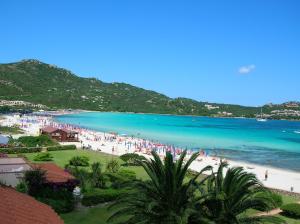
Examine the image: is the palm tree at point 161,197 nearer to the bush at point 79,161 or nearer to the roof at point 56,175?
the roof at point 56,175

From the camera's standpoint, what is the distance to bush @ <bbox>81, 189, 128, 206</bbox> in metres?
22.4

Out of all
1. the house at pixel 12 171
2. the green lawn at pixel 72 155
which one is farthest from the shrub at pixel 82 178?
the green lawn at pixel 72 155

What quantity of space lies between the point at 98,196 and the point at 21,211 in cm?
1329

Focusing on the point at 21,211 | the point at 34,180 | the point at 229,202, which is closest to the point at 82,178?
the point at 34,180

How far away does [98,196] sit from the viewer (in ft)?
74.7

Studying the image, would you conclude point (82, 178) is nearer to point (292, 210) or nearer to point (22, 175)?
point (22, 175)

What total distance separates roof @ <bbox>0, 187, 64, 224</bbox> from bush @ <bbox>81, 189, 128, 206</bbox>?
10732mm

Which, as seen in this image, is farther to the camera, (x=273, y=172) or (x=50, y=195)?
(x=273, y=172)

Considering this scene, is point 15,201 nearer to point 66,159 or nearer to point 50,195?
point 50,195

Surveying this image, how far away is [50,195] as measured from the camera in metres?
21.8

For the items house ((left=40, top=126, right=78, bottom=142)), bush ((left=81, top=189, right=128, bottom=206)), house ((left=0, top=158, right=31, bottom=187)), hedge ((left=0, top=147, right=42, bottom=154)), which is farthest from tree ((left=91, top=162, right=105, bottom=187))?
house ((left=40, top=126, right=78, bottom=142))

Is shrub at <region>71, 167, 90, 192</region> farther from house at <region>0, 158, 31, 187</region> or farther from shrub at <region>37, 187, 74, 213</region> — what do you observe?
house at <region>0, 158, 31, 187</region>

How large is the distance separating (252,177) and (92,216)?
9889 millimetres

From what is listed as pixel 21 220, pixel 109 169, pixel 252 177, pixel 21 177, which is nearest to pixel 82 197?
pixel 21 177
